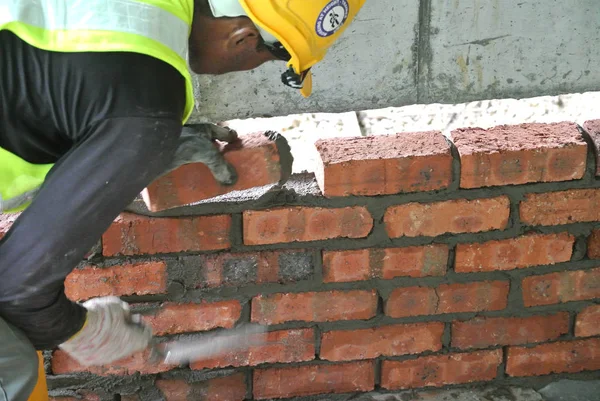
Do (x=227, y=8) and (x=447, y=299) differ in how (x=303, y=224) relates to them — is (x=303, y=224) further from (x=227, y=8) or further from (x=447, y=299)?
(x=227, y=8)

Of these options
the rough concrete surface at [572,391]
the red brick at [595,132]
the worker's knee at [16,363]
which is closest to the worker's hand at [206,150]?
the worker's knee at [16,363]

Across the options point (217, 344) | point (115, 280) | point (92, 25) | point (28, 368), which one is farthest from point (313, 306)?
point (92, 25)

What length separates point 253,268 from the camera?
214cm

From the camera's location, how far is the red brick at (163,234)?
2.04 m

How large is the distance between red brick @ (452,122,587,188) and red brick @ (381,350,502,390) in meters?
0.60

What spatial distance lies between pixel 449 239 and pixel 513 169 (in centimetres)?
27

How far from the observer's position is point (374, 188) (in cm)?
207

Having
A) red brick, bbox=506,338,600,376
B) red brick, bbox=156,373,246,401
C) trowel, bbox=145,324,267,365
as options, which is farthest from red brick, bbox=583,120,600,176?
red brick, bbox=156,373,246,401

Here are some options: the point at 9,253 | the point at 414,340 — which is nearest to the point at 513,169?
the point at 414,340

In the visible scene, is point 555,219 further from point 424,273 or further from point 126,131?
point 126,131

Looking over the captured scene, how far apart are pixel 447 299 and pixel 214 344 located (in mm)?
705

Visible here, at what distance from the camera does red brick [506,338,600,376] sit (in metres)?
2.38

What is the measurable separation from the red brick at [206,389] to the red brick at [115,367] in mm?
70

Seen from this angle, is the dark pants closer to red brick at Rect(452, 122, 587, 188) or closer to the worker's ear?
the worker's ear
